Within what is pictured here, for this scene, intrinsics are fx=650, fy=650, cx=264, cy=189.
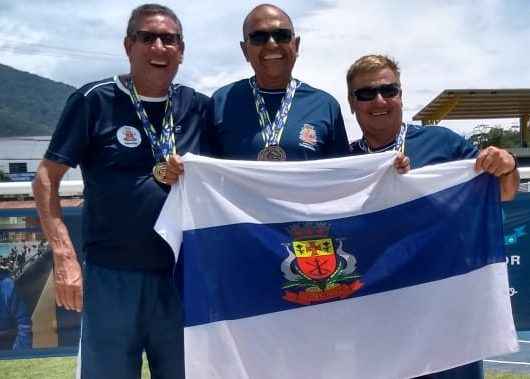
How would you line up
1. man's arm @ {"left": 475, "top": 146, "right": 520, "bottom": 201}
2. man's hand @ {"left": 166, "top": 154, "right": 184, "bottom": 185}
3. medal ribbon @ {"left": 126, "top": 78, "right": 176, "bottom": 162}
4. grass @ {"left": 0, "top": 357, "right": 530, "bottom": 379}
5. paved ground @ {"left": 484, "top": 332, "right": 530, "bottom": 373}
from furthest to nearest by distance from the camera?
1. paved ground @ {"left": 484, "top": 332, "right": 530, "bottom": 373}
2. grass @ {"left": 0, "top": 357, "right": 530, "bottom": 379}
3. man's arm @ {"left": 475, "top": 146, "right": 520, "bottom": 201}
4. medal ribbon @ {"left": 126, "top": 78, "right": 176, "bottom": 162}
5. man's hand @ {"left": 166, "top": 154, "right": 184, "bottom": 185}

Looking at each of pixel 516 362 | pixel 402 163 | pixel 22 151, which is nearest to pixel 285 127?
pixel 402 163

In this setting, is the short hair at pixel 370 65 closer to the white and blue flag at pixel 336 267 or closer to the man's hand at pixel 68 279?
the white and blue flag at pixel 336 267

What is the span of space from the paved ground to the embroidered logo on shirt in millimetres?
3497

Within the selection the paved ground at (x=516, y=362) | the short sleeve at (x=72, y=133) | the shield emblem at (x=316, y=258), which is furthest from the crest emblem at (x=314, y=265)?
the paved ground at (x=516, y=362)

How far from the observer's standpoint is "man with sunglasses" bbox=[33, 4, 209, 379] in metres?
3.26

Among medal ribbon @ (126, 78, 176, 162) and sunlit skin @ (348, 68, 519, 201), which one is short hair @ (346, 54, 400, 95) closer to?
sunlit skin @ (348, 68, 519, 201)

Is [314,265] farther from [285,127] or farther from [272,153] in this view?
[285,127]

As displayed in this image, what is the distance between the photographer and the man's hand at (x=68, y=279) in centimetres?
325

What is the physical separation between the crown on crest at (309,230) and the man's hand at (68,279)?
1104 mm

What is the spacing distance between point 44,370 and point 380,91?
410 cm

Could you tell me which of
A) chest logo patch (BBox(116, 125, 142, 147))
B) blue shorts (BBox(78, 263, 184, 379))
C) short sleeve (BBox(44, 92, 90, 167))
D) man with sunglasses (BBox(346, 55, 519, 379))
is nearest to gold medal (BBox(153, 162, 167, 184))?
chest logo patch (BBox(116, 125, 142, 147))

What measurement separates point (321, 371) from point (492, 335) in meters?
0.97

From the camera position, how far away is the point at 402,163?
335cm

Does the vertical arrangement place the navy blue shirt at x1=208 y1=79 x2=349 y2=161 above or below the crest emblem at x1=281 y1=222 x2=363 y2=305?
above
